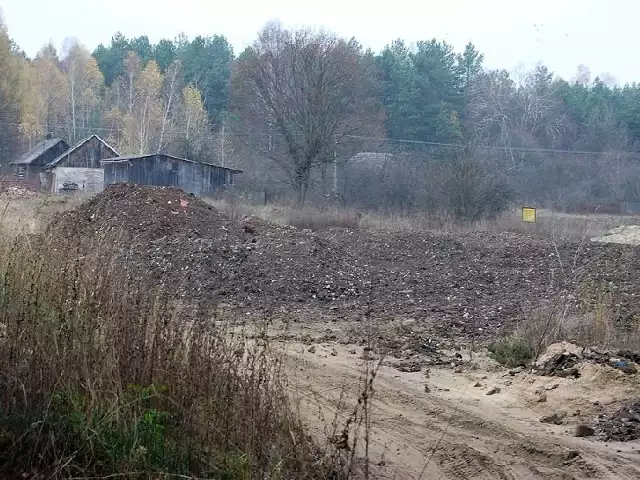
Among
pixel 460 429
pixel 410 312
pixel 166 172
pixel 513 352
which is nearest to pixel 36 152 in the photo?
pixel 166 172

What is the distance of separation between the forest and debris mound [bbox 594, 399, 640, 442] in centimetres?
2875

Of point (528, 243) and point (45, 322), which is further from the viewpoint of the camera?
point (528, 243)

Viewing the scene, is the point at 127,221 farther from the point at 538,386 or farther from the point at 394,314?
the point at 538,386

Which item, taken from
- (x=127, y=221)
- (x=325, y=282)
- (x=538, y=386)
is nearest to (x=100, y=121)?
(x=127, y=221)

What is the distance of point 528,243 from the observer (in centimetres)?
2598

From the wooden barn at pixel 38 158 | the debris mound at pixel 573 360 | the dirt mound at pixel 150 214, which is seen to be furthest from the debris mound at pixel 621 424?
the wooden barn at pixel 38 158

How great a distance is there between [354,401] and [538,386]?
2.50m

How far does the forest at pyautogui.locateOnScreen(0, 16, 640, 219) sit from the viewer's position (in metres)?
49.6

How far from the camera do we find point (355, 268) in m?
19.4

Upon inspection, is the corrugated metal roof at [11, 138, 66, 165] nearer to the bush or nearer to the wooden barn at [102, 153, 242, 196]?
the wooden barn at [102, 153, 242, 196]

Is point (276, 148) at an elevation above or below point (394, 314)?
above

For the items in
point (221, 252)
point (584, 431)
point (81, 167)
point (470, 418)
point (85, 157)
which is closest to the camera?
point (584, 431)

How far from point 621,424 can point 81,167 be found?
5555cm

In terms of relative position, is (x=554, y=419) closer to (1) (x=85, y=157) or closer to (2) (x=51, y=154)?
(1) (x=85, y=157)
